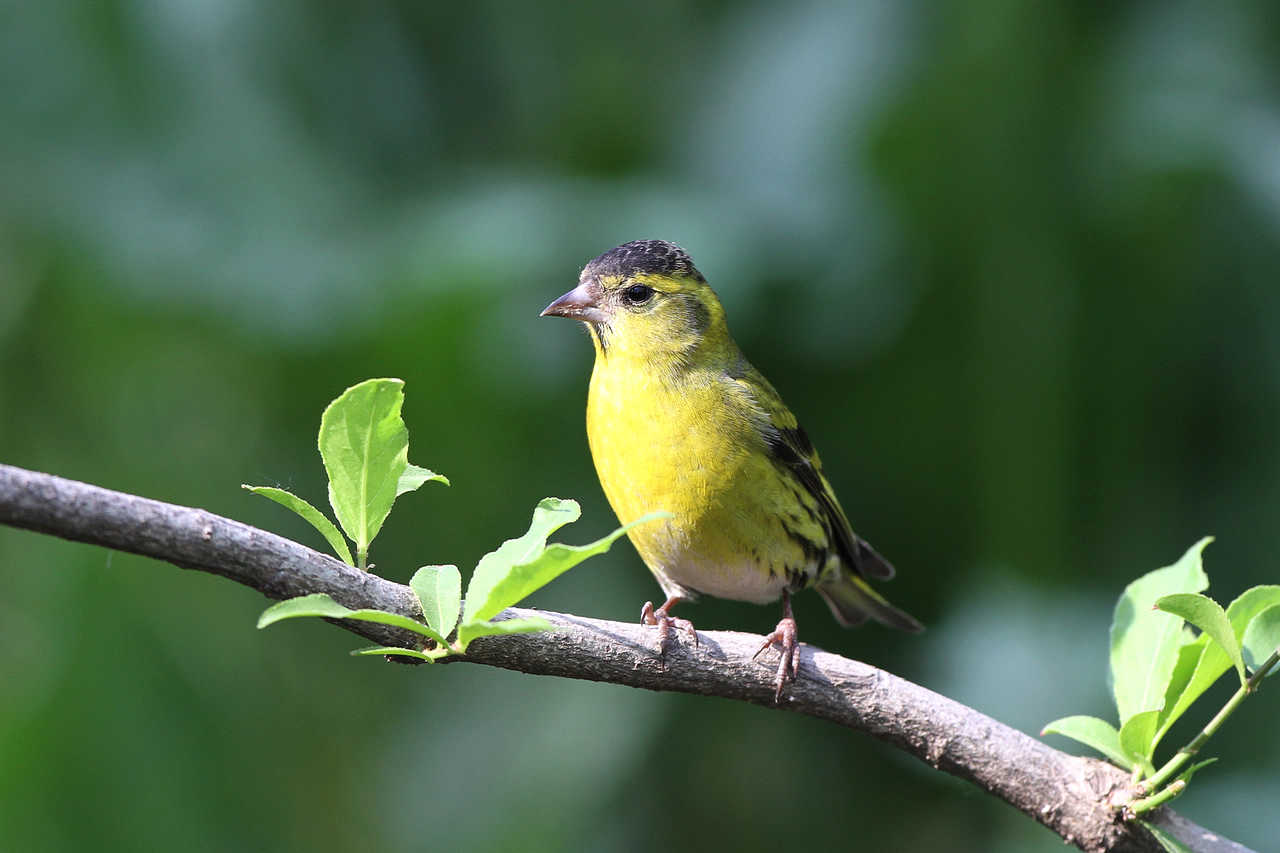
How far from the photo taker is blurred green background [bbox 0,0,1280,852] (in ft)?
12.0

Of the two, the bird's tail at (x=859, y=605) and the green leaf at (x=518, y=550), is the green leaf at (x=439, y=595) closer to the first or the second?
the green leaf at (x=518, y=550)

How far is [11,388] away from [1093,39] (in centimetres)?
369

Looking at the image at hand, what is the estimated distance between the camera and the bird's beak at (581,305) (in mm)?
2908

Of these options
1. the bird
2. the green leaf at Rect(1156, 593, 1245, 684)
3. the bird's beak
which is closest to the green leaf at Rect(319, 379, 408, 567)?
the green leaf at Rect(1156, 593, 1245, 684)

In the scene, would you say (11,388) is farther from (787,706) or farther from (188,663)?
(787,706)

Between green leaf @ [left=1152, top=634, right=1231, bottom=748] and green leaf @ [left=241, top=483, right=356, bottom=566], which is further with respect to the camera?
green leaf @ [left=1152, top=634, right=1231, bottom=748]

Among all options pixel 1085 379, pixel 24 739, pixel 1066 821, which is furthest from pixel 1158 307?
pixel 24 739

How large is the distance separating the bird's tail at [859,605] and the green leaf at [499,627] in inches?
86.2

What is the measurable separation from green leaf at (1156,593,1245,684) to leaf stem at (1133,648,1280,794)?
0.07ft

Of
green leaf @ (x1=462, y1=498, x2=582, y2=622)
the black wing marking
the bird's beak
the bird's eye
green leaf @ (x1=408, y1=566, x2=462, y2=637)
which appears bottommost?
green leaf @ (x1=408, y1=566, x2=462, y2=637)

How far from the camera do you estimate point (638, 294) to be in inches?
118

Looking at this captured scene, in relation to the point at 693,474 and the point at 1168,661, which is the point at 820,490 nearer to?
the point at 693,474

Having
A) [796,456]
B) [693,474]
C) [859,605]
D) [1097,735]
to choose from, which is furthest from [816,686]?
[859,605]

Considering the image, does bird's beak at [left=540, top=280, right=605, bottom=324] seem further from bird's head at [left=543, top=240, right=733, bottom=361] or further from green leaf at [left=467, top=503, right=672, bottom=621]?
green leaf at [left=467, top=503, right=672, bottom=621]
